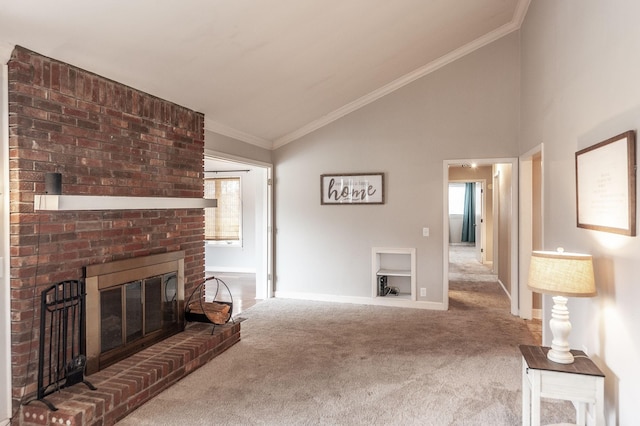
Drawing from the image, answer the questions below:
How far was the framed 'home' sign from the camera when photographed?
5.66m

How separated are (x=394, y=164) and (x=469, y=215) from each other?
9.20m

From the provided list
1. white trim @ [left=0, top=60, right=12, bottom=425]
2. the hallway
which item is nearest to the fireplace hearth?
white trim @ [left=0, top=60, right=12, bottom=425]

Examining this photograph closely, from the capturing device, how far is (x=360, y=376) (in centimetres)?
328

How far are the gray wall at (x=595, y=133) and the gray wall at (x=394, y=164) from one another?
126 centimetres

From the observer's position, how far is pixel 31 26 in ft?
7.59

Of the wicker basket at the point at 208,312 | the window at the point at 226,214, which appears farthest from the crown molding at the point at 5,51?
the window at the point at 226,214

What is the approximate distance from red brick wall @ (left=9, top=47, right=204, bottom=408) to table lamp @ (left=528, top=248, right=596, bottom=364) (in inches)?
115

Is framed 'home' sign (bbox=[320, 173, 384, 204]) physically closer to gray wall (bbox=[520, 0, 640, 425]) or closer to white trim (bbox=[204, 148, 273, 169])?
white trim (bbox=[204, 148, 273, 169])

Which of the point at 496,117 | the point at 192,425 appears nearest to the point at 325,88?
the point at 496,117

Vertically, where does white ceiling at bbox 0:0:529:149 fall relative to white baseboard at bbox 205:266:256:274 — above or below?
above

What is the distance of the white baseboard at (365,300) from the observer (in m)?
5.45

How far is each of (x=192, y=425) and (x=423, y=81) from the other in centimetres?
477

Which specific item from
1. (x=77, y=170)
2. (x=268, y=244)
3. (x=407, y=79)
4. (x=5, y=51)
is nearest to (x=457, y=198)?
(x=407, y=79)

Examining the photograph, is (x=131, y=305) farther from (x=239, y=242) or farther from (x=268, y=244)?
(x=239, y=242)
